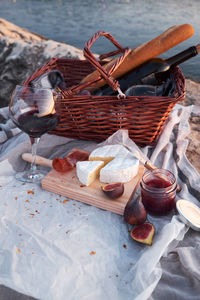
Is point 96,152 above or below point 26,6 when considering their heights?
below

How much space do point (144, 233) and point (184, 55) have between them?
1115 millimetres

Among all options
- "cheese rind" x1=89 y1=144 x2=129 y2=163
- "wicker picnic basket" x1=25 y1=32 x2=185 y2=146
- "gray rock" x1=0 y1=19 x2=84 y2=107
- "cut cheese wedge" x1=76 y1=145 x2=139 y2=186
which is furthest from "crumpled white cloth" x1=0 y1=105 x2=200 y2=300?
"gray rock" x1=0 y1=19 x2=84 y2=107

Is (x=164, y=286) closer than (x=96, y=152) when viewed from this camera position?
Yes

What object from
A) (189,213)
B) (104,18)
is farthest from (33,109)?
(104,18)

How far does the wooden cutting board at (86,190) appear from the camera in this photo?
132 centimetres

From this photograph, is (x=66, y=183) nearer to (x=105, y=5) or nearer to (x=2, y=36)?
(x=2, y=36)

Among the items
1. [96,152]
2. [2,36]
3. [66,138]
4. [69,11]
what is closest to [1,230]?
[96,152]

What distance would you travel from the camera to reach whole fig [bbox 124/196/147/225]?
1214 millimetres

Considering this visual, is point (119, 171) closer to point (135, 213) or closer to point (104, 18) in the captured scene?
point (135, 213)

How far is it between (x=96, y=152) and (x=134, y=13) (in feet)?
7.07

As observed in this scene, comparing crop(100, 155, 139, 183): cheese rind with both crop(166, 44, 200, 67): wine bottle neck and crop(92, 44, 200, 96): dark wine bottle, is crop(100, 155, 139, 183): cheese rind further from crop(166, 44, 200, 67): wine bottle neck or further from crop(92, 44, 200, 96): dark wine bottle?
crop(166, 44, 200, 67): wine bottle neck

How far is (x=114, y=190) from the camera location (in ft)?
4.28

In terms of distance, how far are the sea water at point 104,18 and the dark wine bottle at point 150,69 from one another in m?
0.54

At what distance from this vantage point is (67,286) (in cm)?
97
